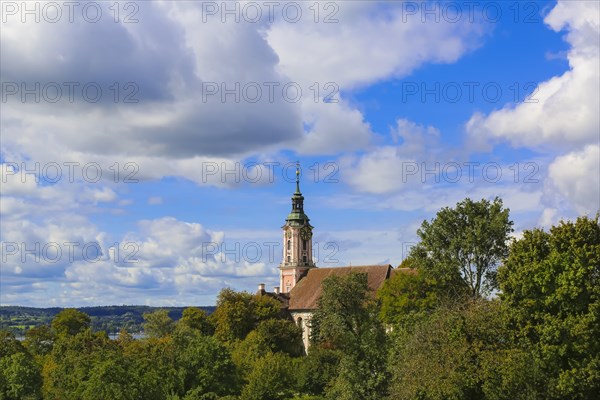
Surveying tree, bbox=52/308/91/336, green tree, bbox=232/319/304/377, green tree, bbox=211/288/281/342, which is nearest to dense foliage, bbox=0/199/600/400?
green tree, bbox=232/319/304/377

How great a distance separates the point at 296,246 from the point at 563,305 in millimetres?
68987

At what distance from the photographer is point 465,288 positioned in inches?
2157

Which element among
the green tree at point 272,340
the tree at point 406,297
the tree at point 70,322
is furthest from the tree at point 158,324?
the tree at point 406,297

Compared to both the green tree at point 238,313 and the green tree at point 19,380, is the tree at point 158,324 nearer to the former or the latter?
the green tree at point 238,313

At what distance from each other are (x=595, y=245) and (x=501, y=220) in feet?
57.9

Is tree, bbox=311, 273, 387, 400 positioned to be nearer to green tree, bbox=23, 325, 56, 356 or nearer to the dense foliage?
the dense foliage

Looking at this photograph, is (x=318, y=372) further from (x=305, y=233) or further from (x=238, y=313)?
(x=305, y=233)

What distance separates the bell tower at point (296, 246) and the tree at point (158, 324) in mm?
17254

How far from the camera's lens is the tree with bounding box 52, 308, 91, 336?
84.9 meters

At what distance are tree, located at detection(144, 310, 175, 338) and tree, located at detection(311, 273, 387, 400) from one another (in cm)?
5130

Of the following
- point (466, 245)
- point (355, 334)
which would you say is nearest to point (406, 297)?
point (466, 245)

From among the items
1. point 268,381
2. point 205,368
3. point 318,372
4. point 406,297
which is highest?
point 406,297

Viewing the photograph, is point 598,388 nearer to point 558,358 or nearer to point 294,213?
point 558,358

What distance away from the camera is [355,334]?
41656 millimetres
